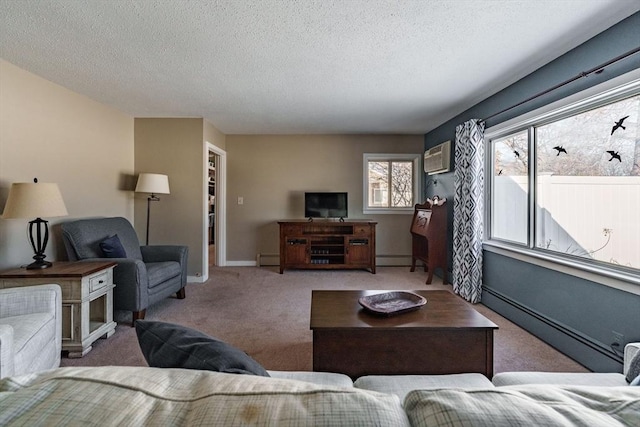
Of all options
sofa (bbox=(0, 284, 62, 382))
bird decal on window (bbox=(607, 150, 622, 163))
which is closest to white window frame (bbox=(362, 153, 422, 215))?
bird decal on window (bbox=(607, 150, 622, 163))

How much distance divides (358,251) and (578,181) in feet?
9.73

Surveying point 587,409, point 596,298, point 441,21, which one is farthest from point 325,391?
point 596,298

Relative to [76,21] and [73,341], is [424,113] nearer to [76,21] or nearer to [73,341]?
[76,21]

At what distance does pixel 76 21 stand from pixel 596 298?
157 inches

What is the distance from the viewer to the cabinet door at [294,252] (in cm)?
480

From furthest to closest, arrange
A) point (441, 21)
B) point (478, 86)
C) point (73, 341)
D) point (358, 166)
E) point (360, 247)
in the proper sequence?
point (358, 166) → point (360, 247) → point (478, 86) → point (73, 341) → point (441, 21)

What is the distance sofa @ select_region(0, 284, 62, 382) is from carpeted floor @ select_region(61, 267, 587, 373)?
1.39 feet

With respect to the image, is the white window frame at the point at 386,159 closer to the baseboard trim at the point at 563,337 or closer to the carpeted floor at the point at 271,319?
the carpeted floor at the point at 271,319

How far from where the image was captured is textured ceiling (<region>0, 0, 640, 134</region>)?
183cm

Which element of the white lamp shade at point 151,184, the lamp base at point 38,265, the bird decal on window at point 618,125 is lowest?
the lamp base at point 38,265

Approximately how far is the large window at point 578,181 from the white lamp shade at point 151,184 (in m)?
4.03

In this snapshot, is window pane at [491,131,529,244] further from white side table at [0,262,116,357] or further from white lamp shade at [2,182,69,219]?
white lamp shade at [2,182,69,219]

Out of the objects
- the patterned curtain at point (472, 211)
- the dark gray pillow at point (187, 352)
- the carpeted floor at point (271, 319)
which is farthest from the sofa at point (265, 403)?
the patterned curtain at point (472, 211)

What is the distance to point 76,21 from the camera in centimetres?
197
